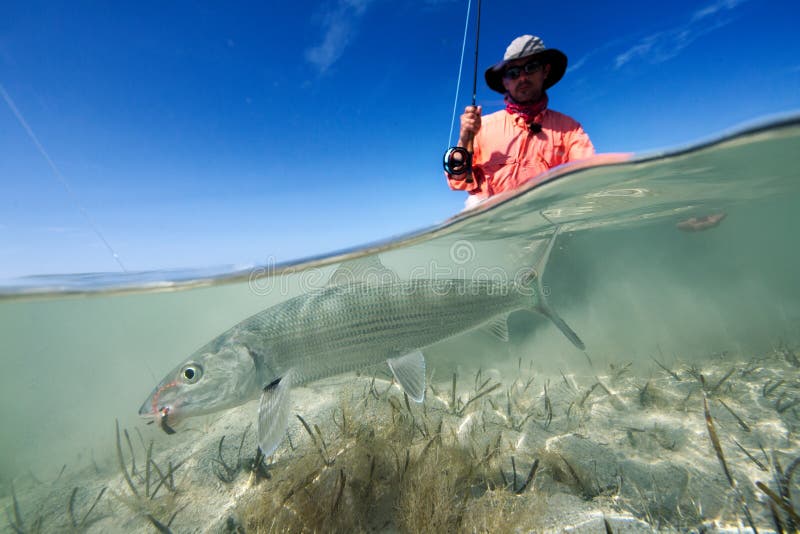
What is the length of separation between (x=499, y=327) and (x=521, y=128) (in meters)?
3.50

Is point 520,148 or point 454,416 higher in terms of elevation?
point 520,148

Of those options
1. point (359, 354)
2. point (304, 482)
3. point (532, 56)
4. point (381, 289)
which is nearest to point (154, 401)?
point (304, 482)

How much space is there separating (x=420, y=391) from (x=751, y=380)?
6636mm

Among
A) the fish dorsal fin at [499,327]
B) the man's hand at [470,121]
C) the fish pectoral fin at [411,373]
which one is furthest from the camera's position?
the man's hand at [470,121]

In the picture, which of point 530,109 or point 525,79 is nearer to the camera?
point 525,79

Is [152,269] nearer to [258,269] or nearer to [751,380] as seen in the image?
[258,269]

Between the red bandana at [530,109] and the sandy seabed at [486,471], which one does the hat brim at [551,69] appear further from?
the sandy seabed at [486,471]

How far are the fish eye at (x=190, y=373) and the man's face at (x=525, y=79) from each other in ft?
20.0

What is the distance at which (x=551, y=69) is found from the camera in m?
5.14

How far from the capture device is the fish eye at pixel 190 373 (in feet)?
11.2

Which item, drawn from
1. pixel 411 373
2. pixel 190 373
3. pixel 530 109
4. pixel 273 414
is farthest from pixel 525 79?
pixel 190 373

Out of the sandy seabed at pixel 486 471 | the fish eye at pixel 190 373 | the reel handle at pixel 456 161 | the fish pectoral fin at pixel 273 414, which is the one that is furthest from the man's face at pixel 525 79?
the fish eye at pixel 190 373

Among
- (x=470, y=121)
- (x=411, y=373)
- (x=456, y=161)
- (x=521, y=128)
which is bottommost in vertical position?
(x=411, y=373)

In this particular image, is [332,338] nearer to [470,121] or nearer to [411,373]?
[411,373]
